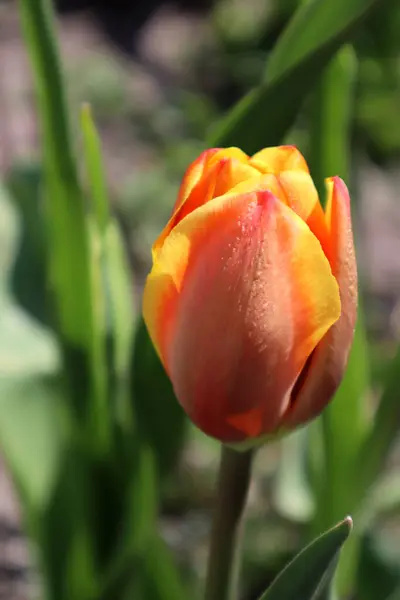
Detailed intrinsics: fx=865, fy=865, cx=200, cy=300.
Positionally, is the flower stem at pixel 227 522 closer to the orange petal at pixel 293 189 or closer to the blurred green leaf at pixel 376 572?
the orange petal at pixel 293 189

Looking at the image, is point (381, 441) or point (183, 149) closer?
point (381, 441)

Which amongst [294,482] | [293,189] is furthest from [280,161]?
[294,482]

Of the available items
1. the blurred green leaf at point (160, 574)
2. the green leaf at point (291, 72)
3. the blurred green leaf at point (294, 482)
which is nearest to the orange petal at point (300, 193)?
the green leaf at point (291, 72)

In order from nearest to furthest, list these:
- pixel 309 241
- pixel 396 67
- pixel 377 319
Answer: pixel 309 241 → pixel 396 67 → pixel 377 319

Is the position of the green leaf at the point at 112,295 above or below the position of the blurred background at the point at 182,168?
above

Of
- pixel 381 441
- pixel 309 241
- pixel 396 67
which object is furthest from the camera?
pixel 396 67

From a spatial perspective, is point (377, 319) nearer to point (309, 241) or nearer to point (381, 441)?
point (381, 441)

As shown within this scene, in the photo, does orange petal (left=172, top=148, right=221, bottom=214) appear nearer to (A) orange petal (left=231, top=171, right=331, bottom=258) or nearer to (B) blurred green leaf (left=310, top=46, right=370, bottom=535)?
(A) orange petal (left=231, top=171, right=331, bottom=258)

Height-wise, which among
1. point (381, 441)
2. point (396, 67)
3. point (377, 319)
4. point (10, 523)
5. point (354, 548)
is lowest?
point (10, 523)

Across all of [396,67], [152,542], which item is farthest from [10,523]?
[396,67]
